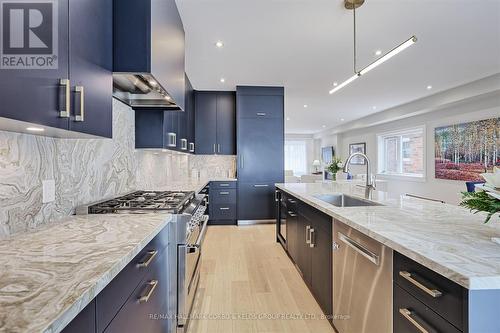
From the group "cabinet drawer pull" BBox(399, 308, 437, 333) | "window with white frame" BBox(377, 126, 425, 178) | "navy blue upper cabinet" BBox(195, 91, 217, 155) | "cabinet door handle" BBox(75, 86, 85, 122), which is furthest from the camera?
"window with white frame" BBox(377, 126, 425, 178)

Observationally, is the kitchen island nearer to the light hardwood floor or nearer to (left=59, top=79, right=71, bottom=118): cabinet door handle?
the light hardwood floor

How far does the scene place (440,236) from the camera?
1147mm

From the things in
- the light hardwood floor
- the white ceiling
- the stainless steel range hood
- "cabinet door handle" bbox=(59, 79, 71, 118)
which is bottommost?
the light hardwood floor

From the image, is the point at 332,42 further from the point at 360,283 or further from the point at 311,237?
the point at 360,283

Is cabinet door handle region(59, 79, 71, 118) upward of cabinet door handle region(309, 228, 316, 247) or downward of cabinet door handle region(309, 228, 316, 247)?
upward

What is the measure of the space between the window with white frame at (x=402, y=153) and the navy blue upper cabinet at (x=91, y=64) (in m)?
7.35

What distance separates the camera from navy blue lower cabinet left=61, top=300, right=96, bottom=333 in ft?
2.08

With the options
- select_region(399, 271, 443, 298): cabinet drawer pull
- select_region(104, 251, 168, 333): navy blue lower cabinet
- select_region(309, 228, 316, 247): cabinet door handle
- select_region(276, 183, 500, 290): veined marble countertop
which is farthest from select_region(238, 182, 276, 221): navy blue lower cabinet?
select_region(399, 271, 443, 298): cabinet drawer pull

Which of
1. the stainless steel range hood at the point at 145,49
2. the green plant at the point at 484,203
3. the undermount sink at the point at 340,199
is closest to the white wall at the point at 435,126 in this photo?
the undermount sink at the point at 340,199

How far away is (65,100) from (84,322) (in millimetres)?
761

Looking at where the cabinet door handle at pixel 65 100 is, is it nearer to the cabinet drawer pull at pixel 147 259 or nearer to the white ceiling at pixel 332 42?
the cabinet drawer pull at pixel 147 259

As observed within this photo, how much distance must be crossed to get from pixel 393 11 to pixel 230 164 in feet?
12.6

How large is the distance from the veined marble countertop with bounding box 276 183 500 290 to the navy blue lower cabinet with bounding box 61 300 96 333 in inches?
41.5

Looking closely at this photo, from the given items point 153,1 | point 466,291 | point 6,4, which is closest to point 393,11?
point 153,1
